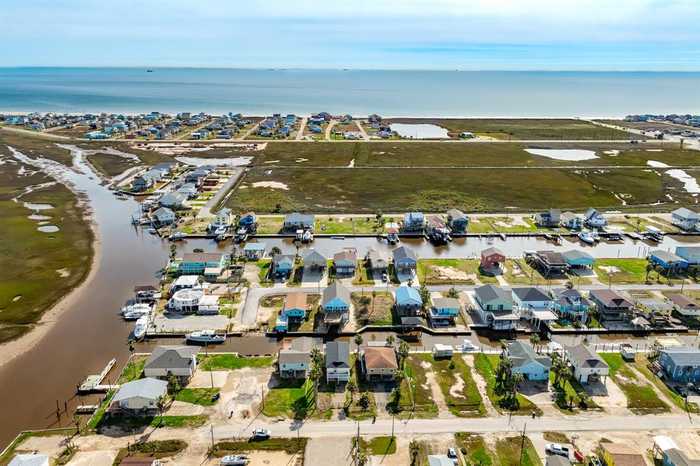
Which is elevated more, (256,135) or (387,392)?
(256,135)

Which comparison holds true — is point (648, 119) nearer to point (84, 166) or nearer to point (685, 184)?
point (685, 184)

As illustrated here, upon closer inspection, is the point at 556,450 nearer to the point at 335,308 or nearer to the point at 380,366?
the point at 380,366

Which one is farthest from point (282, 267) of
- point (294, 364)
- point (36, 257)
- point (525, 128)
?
point (525, 128)

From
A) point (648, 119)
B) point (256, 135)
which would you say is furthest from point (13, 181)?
point (648, 119)

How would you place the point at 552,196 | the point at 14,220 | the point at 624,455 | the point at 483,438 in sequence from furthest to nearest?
→ the point at 552,196 < the point at 14,220 < the point at 483,438 < the point at 624,455

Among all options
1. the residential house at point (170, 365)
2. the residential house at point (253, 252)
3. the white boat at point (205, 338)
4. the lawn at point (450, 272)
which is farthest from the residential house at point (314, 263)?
the residential house at point (170, 365)

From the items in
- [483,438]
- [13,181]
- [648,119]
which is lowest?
[483,438]

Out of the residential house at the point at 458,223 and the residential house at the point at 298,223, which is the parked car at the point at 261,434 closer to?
the residential house at the point at 298,223
